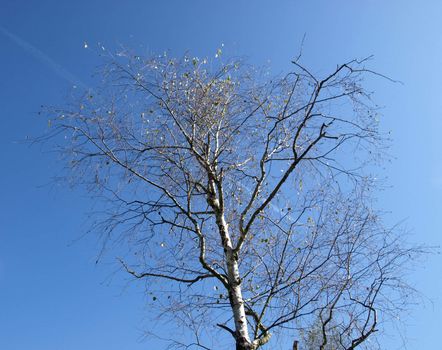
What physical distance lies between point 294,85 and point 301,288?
2.41m

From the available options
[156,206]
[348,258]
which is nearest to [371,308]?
[348,258]

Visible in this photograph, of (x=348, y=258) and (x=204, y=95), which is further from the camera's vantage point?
(x=204, y=95)

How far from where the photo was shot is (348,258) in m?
5.97

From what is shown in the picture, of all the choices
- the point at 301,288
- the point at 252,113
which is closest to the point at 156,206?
the point at 252,113

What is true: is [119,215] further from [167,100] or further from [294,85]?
[294,85]

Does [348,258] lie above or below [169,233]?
below

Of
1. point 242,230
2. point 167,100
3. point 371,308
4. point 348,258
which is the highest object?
point 167,100

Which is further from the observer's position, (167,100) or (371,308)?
(167,100)

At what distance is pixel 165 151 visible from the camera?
22.2 feet

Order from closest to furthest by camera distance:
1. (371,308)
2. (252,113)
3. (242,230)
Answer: (371,308) → (242,230) → (252,113)

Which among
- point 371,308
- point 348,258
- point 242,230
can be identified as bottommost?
point 371,308

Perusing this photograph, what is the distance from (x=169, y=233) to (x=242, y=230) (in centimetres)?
111

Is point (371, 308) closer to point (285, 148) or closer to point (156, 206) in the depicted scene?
point (285, 148)

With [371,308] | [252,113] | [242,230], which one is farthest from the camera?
[252,113]
